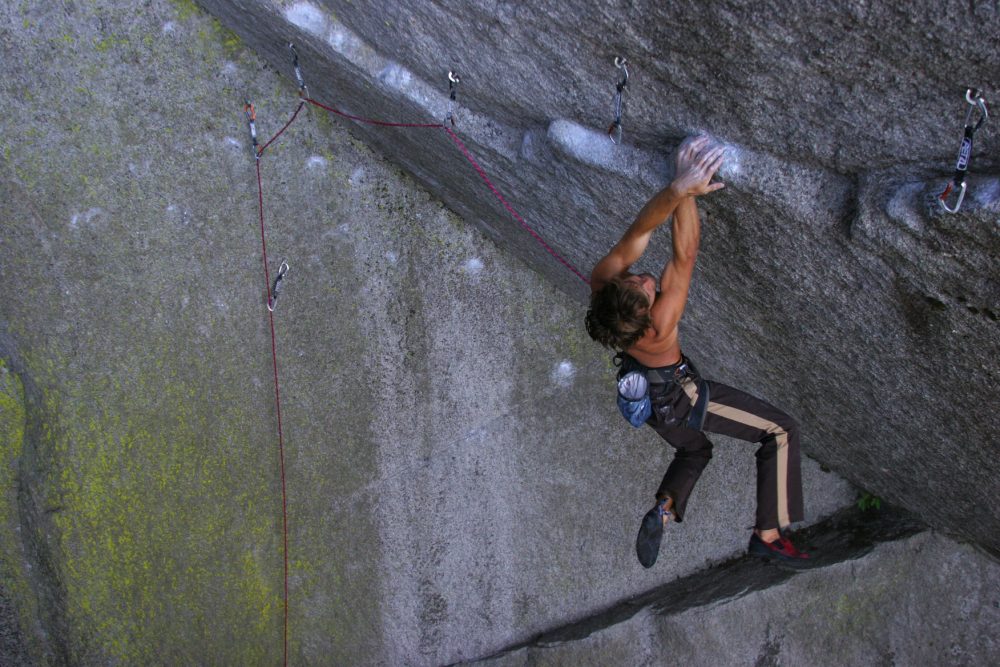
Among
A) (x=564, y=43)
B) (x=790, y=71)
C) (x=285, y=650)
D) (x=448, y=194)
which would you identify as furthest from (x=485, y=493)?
(x=790, y=71)

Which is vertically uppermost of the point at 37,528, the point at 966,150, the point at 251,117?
the point at 966,150

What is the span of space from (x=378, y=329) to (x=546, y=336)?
78 cm

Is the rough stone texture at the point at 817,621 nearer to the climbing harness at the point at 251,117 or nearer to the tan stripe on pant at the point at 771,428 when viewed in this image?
the tan stripe on pant at the point at 771,428

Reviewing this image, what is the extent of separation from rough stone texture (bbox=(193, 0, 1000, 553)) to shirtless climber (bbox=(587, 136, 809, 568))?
17 centimetres

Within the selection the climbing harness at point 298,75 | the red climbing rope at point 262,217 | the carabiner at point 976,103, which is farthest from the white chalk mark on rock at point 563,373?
the carabiner at point 976,103

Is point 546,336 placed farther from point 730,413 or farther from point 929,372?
point 929,372

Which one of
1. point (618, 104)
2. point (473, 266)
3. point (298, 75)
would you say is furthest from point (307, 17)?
point (473, 266)

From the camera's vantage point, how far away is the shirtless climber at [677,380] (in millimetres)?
2303

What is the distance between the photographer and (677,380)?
2.79 metres

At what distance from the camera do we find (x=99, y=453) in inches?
138

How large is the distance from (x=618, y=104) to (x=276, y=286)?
1.81 m

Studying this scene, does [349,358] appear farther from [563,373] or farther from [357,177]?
[563,373]

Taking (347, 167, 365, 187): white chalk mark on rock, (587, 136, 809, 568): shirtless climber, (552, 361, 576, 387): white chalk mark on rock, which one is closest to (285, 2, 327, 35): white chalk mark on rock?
(347, 167, 365, 187): white chalk mark on rock

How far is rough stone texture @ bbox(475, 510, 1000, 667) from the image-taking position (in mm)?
4105
